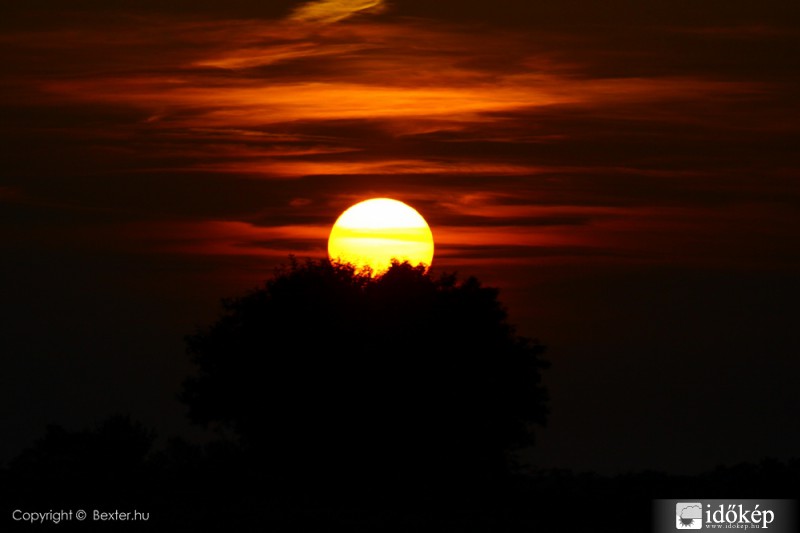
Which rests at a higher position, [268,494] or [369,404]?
[369,404]

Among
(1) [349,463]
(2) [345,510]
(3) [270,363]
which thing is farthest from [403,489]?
(2) [345,510]

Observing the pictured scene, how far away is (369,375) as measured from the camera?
199 ft

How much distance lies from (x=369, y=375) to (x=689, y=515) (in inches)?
995

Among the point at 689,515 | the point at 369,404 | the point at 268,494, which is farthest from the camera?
the point at 369,404

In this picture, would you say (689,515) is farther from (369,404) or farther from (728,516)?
(369,404)

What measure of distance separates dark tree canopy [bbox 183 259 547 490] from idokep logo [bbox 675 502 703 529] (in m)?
23.7

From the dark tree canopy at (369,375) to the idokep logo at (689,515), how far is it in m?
23.7

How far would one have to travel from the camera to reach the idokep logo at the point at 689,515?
36.1 m

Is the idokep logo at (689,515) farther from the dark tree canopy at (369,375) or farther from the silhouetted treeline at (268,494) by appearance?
the dark tree canopy at (369,375)

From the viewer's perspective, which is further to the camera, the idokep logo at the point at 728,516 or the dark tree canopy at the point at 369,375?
the dark tree canopy at the point at 369,375

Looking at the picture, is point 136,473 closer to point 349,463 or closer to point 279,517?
point 349,463

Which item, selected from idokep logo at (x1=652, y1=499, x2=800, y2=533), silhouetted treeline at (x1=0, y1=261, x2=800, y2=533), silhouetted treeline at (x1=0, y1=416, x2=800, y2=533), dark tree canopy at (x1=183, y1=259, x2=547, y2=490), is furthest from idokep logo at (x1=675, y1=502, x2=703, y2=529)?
dark tree canopy at (x1=183, y1=259, x2=547, y2=490)

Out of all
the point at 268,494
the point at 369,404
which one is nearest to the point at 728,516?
the point at 268,494

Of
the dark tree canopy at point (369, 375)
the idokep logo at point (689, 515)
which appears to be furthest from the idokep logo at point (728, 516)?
the dark tree canopy at point (369, 375)
